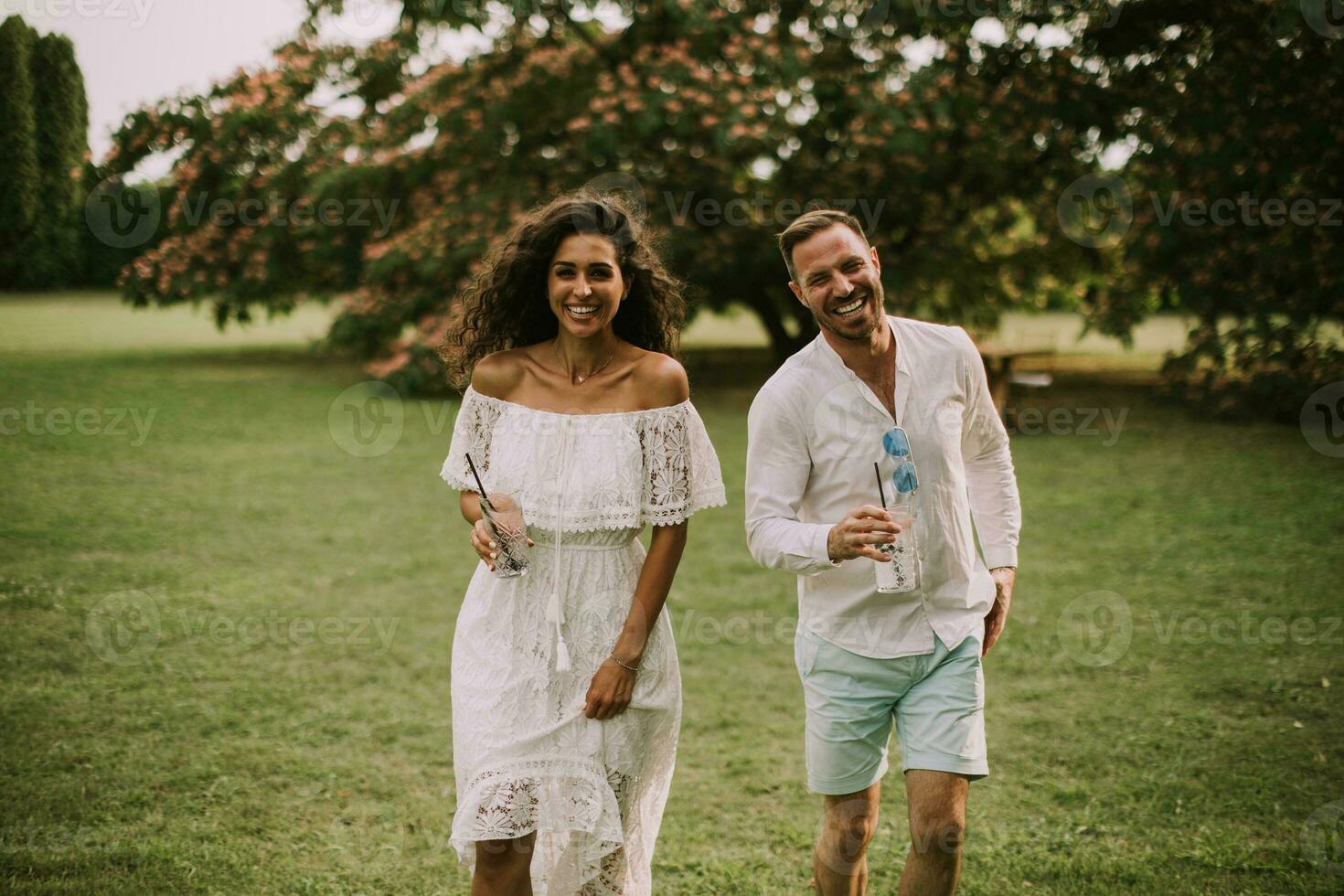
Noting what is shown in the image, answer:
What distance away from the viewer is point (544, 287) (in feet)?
10.9

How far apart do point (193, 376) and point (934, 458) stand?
19000 mm

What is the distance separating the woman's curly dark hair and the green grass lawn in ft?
6.49

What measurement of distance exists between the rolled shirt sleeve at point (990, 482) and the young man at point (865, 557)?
0.46 ft

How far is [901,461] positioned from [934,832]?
965mm

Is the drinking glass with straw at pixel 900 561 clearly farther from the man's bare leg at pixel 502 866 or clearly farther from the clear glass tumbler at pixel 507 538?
the man's bare leg at pixel 502 866

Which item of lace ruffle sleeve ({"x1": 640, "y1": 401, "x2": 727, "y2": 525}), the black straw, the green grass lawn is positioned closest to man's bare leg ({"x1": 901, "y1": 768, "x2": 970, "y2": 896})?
lace ruffle sleeve ({"x1": 640, "y1": 401, "x2": 727, "y2": 525})

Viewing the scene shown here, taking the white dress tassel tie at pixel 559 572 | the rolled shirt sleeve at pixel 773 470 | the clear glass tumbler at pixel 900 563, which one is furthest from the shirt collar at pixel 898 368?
the white dress tassel tie at pixel 559 572

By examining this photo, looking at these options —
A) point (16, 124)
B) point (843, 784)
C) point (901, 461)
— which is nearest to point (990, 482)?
Answer: point (901, 461)

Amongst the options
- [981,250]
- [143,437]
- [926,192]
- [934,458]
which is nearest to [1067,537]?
[934,458]

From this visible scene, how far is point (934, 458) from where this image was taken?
10.2 feet

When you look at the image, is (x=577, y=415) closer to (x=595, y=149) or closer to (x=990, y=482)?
(x=990, y=482)

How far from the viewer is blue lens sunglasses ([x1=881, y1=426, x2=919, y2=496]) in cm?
299

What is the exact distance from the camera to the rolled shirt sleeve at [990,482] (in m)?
3.29

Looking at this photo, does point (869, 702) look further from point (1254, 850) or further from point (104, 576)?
point (104, 576)
